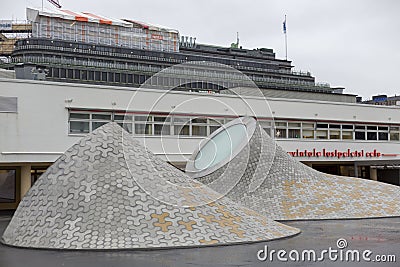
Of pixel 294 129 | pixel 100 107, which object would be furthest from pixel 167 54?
pixel 100 107

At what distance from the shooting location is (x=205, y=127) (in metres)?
36.8

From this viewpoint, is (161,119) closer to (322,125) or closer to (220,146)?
(220,146)

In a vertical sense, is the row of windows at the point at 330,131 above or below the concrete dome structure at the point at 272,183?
above

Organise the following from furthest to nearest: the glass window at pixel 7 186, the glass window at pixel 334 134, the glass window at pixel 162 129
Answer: the glass window at pixel 334 134
the glass window at pixel 7 186
the glass window at pixel 162 129

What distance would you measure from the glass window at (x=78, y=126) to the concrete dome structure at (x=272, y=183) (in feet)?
27.1

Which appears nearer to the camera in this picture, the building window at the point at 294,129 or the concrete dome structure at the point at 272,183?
the concrete dome structure at the point at 272,183

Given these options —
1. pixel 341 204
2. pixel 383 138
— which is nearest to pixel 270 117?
pixel 383 138

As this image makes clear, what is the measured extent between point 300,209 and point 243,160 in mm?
2844

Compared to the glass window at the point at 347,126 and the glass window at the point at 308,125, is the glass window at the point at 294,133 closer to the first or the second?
the glass window at the point at 308,125

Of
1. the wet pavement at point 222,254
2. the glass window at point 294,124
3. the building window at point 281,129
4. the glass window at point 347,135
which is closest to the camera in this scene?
the wet pavement at point 222,254

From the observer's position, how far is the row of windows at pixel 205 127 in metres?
32.9

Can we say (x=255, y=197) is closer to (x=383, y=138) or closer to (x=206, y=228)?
(x=206, y=228)

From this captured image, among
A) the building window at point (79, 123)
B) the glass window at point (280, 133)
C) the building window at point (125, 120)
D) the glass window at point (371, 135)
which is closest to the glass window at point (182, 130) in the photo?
the building window at point (125, 120)

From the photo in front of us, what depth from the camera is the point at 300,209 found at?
24.0 metres
